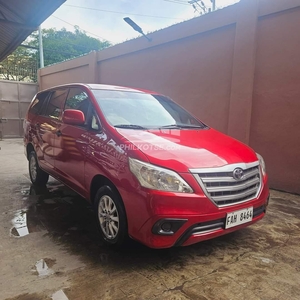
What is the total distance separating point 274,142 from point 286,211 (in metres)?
1.50

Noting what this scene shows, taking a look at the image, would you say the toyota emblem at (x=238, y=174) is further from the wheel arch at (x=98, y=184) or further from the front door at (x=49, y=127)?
the front door at (x=49, y=127)

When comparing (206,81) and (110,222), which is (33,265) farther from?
(206,81)

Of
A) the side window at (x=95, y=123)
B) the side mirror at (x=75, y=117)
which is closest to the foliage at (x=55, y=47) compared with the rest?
the side mirror at (x=75, y=117)

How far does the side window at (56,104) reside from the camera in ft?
13.1

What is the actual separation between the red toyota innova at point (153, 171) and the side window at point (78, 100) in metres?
0.02

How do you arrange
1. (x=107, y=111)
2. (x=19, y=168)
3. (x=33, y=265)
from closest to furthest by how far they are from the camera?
(x=33, y=265), (x=107, y=111), (x=19, y=168)

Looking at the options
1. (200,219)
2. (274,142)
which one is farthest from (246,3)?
(200,219)

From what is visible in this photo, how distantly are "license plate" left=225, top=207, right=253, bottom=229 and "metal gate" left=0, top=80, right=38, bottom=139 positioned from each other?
13311 millimetres

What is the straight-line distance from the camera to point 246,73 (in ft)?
17.1

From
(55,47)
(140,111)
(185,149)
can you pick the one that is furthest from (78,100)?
(55,47)

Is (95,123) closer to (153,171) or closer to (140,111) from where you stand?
(140,111)

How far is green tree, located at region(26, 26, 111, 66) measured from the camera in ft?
74.7

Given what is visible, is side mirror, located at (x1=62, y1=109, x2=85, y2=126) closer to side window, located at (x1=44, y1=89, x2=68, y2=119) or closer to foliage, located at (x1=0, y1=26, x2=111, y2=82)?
side window, located at (x1=44, y1=89, x2=68, y2=119)

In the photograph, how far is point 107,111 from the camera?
10.1 feet
